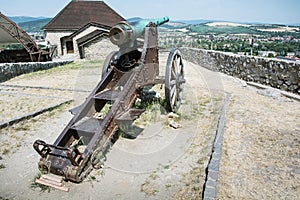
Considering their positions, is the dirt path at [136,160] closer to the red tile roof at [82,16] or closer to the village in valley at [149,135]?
the village in valley at [149,135]

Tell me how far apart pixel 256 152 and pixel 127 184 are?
6.39ft

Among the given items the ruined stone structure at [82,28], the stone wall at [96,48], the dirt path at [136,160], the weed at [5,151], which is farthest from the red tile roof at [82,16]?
the weed at [5,151]

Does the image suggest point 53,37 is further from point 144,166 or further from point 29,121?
point 144,166

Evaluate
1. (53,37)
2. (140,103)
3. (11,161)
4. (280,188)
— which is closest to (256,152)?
(280,188)

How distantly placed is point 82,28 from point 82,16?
318 inches

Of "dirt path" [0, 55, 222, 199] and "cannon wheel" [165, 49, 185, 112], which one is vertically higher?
"cannon wheel" [165, 49, 185, 112]

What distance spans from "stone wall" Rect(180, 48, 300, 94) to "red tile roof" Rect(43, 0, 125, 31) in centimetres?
1492

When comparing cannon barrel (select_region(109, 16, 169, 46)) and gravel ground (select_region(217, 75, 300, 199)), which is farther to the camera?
cannon barrel (select_region(109, 16, 169, 46))

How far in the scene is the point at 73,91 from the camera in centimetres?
833

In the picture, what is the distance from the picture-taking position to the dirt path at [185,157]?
3207 millimetres

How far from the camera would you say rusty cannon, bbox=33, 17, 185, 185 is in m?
3.38

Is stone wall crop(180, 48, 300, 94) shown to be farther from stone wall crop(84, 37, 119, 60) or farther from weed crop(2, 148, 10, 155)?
stone wall crop(84, 37, 119, 60)

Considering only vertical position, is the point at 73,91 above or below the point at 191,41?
below

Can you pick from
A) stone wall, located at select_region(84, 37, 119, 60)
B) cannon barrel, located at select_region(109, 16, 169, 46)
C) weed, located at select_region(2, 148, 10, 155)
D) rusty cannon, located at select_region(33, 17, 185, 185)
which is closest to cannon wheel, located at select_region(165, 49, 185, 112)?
rusty cannon, located at select_region(33, 17, 185, 185)
